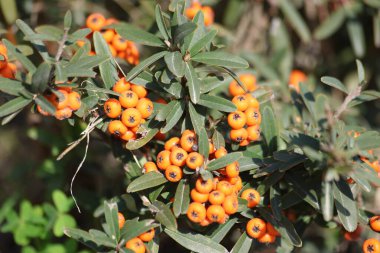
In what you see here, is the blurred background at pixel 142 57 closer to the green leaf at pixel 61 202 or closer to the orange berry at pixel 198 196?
the green leaf at pixel 61 202

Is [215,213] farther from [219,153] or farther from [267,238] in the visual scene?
[267,238]

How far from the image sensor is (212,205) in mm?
1851

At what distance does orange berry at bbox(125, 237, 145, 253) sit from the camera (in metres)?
1.92

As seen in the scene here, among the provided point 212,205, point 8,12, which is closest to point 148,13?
point 8,12

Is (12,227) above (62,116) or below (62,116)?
below

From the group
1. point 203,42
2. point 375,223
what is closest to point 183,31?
point 203,42

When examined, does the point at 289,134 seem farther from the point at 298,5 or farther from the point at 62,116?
the point at 298,5

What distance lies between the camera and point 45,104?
173 centimetres

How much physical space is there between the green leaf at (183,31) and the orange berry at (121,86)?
0.96ft

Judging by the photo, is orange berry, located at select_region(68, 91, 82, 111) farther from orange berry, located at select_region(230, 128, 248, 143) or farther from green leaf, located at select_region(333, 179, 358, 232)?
green leaf, located at select_region(333, 179, 358, 232)

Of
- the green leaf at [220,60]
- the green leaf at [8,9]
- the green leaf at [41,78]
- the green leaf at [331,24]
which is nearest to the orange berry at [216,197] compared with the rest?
the green leaf at [220,60]

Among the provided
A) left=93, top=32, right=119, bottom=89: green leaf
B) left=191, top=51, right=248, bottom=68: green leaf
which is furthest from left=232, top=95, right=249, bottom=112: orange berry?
left=93, top=32, right=119, bottom=89: green leaf

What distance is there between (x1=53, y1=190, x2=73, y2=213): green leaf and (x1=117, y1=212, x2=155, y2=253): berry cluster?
0.85m

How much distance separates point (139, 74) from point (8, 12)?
1365mm
